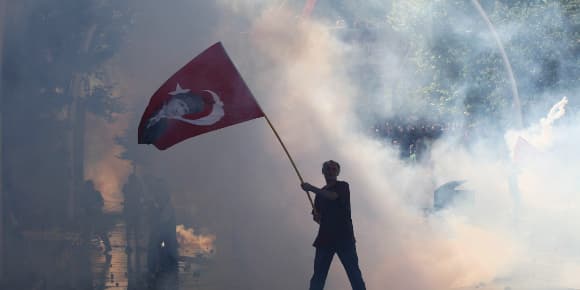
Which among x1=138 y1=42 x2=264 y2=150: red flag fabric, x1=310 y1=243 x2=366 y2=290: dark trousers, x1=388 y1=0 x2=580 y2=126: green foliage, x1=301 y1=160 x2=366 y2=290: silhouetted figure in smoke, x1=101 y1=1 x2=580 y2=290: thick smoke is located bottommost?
x1=310 y1=243 x2=366 y2=290: dark trousers

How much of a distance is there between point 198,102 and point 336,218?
1.36m

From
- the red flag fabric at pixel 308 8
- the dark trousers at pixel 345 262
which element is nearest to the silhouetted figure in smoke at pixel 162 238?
the dark trousers at pixel 345 262

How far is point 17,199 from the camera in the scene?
15.1 metres

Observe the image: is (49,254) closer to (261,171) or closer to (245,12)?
(261,171)

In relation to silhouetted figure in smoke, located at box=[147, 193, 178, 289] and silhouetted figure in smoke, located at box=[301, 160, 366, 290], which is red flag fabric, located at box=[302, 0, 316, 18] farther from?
silhouetted figure in smoke, located at box=[301, 160, 366, 290]

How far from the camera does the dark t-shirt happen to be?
781 cm

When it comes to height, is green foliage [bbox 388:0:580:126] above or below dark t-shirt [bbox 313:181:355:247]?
above

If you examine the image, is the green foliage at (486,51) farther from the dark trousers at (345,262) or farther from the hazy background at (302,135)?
the dark trousers at (345,262)

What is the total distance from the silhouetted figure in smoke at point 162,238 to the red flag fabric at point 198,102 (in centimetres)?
473

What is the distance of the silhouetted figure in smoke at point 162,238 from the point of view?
12.7 m

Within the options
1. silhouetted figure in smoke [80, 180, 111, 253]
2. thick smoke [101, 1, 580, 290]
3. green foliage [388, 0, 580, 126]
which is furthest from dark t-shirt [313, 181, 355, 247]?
green foliage [388, 0, 580, 126]

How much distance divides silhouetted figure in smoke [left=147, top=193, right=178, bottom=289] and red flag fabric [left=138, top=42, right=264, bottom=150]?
186 inches

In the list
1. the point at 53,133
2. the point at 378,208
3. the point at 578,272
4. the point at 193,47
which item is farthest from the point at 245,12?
the point at 578,272

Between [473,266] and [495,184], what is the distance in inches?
362
